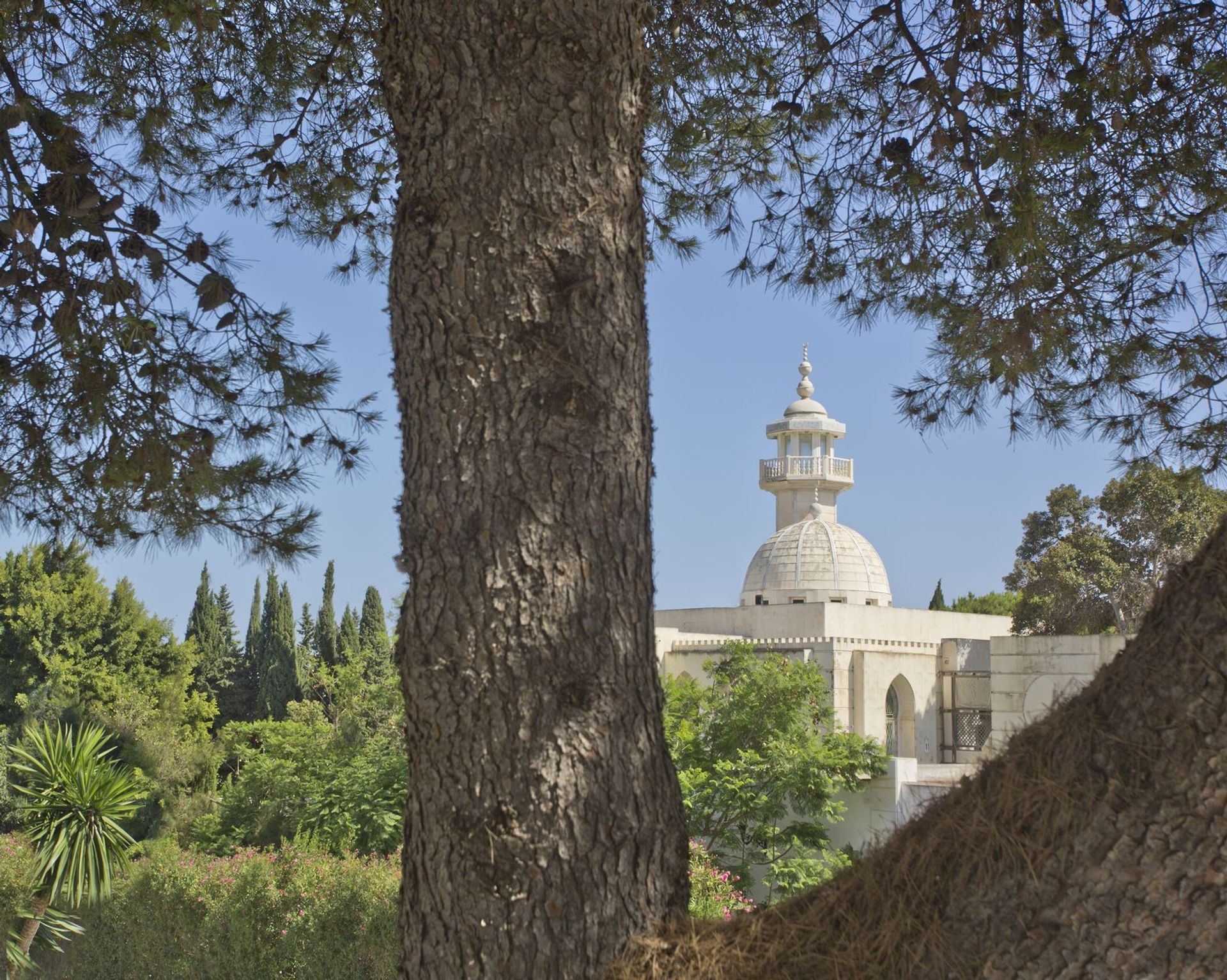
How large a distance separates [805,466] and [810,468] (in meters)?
0.19

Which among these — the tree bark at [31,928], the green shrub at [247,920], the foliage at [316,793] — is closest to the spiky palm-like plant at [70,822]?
the tree bark at [31,928]

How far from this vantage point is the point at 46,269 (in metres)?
4.04

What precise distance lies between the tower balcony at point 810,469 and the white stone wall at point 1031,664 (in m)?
15.6

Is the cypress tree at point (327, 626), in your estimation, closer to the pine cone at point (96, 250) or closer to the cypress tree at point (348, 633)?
the cypress tree at point (348, 633)

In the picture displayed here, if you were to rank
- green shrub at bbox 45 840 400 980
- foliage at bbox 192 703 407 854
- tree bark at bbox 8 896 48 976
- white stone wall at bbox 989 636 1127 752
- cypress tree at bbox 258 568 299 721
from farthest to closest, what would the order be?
cypress tree at bbox 258 568 299 721 < white stone wall at bbox 989 636 1127 752 < foliage at bbox 192 703 407 854 < tree bark at bbox 8 896 48 976 < green shrub at bbox 45 840 400 980

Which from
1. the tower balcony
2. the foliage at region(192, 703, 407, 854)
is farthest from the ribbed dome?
the foliage at region(192, 703, 407, 854)

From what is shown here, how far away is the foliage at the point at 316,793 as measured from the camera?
34.0 feet

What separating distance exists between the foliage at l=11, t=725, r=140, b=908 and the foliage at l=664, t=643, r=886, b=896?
16.4 ft

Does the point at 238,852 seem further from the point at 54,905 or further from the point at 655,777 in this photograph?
the point at 655,777

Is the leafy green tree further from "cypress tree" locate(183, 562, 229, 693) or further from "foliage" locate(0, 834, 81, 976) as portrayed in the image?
"foliage" locate(0, 834, 81, 976)

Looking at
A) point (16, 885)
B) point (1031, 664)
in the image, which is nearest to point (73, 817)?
point (16, 885)

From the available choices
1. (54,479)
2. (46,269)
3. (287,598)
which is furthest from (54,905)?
(287,598)

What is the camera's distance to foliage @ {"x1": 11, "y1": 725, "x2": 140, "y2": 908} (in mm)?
9531

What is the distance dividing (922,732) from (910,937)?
24648mm
